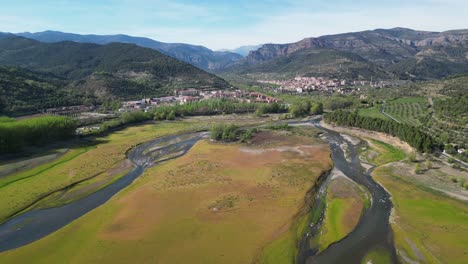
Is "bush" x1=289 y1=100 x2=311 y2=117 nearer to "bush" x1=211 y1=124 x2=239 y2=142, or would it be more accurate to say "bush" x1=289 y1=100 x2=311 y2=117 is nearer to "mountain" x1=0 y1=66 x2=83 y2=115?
"bush" x1=211 y1=124 x2=239 y2=142

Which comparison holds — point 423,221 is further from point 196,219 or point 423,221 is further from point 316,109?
point 316,109

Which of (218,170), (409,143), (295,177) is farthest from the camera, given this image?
(409,143)

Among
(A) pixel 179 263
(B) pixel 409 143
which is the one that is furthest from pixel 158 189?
(B) pixel 409 143

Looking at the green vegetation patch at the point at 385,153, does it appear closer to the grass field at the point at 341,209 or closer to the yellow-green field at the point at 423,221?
the yellow-green field at the point at 423,221

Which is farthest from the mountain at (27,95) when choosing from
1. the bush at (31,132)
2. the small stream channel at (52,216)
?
the small stream channel at (52,216)

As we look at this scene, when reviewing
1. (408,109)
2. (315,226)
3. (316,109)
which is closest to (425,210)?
(315,226)

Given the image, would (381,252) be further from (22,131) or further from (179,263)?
(22,131)
